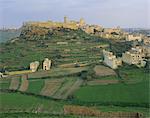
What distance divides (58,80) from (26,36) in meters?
17.8

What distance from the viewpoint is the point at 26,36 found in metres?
35.6

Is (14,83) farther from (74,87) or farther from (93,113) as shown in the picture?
(93,113)

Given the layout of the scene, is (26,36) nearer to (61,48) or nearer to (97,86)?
(61,48)

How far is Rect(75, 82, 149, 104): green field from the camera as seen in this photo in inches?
566

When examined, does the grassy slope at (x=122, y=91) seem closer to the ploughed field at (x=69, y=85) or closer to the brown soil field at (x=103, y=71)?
the ploughed field at (x=69, y=85)

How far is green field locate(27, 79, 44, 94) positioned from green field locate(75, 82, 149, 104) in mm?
2051

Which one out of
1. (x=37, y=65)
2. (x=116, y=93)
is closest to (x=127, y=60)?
(x=37, y=65)

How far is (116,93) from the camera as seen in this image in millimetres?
15125

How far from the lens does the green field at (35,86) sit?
16.9 m

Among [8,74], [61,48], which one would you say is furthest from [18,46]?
[8,74]

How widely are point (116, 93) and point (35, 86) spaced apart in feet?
14.3

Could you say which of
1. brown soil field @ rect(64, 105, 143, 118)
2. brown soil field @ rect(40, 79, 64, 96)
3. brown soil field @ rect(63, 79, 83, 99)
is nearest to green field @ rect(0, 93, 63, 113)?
brown soil field @ rect(64, 105, 143, 118)

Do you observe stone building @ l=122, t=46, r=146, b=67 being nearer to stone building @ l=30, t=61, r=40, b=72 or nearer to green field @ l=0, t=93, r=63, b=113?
stone building @ l=30, t=61, r=40, b=72

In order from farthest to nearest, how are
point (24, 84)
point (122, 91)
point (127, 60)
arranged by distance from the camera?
point (127, 60) → point (24, 84) → point (122, 91)
